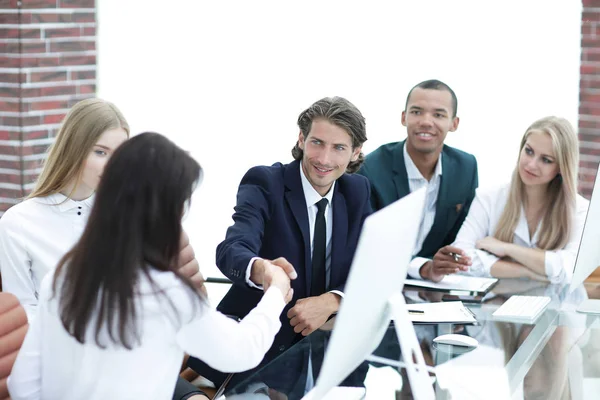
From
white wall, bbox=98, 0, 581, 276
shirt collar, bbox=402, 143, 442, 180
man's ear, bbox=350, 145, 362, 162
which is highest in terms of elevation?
white wall, bbox=98, 0, 581, 276


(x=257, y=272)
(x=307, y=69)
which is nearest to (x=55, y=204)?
(x=257, y=272)

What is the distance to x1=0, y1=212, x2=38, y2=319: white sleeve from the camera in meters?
2.66

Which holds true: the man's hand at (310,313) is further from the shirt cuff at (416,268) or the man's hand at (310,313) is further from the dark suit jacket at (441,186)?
the dark suit jacket at (441,186)

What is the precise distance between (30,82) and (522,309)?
2770mm

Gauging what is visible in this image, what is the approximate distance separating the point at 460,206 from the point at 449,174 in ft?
0.49

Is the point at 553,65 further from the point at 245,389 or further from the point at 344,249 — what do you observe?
the point at 245,389

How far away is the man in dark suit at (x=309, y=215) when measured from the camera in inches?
112

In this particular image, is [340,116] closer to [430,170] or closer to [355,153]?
[355,153]

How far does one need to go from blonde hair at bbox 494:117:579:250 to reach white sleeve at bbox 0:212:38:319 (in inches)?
73.0

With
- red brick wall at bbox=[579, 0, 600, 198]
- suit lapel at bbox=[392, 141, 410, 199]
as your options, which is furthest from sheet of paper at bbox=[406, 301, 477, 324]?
red brick wall at bbox=[579, 0, 600, 198]

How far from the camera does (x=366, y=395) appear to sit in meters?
2.02

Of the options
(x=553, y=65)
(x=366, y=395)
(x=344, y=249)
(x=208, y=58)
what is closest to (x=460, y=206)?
(x=344, y=249)

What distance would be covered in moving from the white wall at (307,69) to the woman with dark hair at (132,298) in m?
3.50

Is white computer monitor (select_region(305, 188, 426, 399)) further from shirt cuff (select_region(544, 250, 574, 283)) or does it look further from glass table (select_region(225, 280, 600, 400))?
shirt cuff (select_region(544, 250, 574, 283))
